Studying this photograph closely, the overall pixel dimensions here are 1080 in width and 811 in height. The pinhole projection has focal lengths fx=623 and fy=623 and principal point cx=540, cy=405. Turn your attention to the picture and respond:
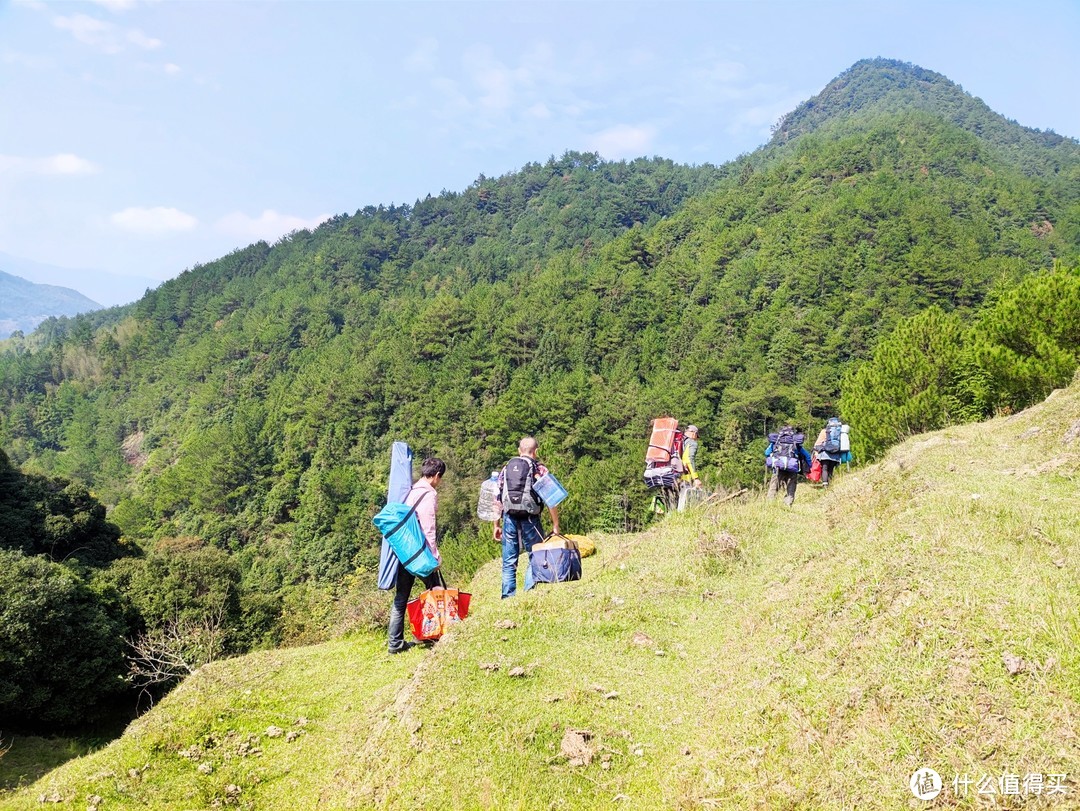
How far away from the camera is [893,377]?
25.5 meters

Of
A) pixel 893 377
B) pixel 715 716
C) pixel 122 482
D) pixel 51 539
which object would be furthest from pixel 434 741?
pixel 122 482

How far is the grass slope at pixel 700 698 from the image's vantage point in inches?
143

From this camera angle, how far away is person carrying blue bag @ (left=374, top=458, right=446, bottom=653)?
6.55 meters

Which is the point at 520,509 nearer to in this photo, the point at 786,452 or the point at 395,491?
the point at 395,491

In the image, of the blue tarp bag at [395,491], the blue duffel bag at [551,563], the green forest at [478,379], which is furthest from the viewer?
the green forest at [478,379]

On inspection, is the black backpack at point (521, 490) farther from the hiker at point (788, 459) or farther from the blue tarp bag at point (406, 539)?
the hiker at point (788, 459)

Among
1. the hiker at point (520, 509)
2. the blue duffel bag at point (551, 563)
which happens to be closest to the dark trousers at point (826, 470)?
the blue duffel bag at point (551, 563)

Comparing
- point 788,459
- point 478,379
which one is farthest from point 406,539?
point 478,379

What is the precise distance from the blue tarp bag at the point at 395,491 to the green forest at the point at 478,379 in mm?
2691

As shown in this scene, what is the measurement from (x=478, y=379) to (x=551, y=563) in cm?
7650

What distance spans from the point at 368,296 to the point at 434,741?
137 meters

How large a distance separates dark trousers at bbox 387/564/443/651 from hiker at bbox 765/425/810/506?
695 cm

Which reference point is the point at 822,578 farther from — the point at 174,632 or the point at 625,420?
the point at 625,420

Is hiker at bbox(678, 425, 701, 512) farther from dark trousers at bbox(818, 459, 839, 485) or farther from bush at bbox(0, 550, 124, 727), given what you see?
bush at bbox(0, 550, 124, 727)
